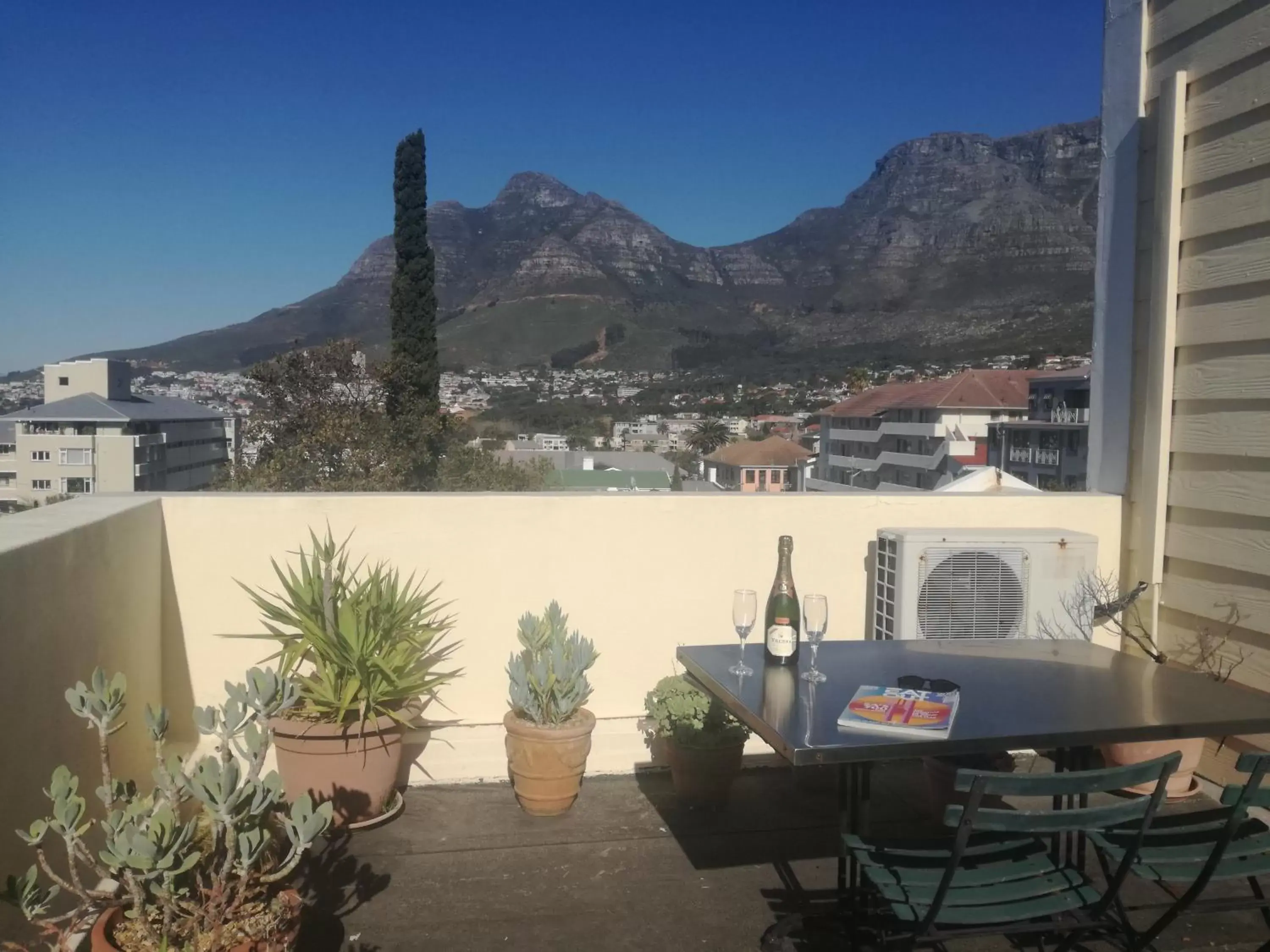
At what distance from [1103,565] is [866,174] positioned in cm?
5151

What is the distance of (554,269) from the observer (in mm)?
49344

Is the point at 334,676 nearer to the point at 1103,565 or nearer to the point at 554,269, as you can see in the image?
the point at 1103,565

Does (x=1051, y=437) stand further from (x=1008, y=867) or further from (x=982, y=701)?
(x=1008, y=867)

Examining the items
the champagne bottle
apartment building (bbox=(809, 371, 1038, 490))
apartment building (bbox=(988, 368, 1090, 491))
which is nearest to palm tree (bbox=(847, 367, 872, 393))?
apartment building (bbox=(809, 371, 1038, 490))

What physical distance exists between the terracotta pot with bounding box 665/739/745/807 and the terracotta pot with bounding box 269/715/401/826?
1059 mm

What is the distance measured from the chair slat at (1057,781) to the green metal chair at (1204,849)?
19 centimetres

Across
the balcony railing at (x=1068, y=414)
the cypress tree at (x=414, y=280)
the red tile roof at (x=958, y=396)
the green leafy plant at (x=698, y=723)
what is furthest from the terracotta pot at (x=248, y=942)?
the cypress tree at (x=414, y=280)

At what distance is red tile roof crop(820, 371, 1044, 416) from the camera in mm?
14914

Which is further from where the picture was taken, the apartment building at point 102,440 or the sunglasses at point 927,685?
the apartment building at point 102,440

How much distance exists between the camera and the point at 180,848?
1.78 meters

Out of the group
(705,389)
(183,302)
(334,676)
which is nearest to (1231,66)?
(334,676)

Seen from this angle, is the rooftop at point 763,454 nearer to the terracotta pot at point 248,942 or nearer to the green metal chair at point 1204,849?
the green metal chair at point 1204,849

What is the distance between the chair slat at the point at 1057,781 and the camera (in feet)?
6.26

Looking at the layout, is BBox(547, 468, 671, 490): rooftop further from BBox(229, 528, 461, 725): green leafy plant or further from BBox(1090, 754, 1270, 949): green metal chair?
BBox(1090, 754, 1270, 949): green metal chair
